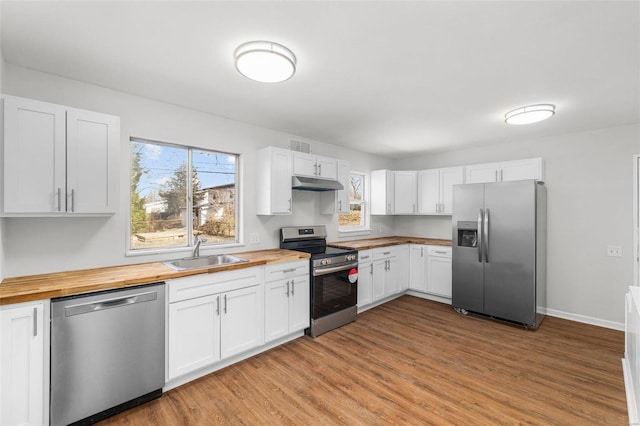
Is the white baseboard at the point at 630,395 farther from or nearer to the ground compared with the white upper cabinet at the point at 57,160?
nearer to the ground

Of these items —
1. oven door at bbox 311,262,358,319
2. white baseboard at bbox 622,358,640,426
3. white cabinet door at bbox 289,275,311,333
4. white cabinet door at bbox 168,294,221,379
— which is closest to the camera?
→ white baseboard at bbox 622,358,640,426

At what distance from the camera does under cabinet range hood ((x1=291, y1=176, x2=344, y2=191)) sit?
3.58 metres

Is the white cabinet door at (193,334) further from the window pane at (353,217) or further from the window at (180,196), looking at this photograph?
the window pane at (353,217)

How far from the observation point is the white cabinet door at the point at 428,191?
5.03m

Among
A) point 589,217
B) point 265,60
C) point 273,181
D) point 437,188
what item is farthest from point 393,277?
point 265,60

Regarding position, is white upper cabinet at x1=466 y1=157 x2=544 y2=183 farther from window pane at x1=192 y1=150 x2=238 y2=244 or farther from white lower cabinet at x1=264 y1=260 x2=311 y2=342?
window pane at x1=192 y1=150 x2=238 y2=244

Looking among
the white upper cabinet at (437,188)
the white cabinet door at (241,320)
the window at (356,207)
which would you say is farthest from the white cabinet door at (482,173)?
the white cabinet door at (241,320)

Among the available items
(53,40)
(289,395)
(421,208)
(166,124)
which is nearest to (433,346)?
(289,395)

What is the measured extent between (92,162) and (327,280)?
255 centimetres

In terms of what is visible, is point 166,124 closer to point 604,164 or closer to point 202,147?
point 202,147

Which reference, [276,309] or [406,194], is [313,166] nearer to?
[276,309]

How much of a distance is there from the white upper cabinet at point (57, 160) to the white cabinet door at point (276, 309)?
1595 millimetres

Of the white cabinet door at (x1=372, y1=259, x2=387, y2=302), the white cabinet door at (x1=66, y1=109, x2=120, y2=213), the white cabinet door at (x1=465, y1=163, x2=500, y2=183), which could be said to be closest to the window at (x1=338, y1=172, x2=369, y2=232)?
the white cabinet door at (x1=372, y1=259, x2=387, y2=302)

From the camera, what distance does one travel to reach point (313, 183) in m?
3.70
